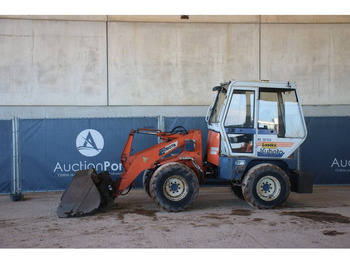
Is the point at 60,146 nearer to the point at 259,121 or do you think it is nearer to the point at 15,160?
the point at 15,160

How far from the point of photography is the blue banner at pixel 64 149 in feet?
33.7

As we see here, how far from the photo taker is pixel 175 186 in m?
7.66

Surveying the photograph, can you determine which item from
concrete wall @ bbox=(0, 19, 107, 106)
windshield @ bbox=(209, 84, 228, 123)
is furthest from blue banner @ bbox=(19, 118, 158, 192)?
windshield @ bbox=(209, 84, 228, 123)

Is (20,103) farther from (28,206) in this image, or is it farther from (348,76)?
(348,76)

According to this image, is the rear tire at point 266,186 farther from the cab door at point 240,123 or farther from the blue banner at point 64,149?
the blue banner at point 64,149

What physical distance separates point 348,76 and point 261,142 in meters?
7.03

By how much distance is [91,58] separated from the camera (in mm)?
12562

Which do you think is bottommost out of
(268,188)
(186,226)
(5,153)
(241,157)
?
(186,226)

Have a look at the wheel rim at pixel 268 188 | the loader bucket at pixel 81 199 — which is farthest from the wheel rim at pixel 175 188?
the wheel rim at pixel 268 188

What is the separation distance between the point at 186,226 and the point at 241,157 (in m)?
2.12

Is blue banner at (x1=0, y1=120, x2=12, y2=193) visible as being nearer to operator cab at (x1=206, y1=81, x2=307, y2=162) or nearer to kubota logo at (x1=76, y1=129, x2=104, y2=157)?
kubota logo at (x1=76, y1=129, x2=104, y2=157)

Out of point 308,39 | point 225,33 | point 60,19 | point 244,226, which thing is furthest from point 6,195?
Answer: point 308,39

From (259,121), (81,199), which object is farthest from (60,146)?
(259,121)

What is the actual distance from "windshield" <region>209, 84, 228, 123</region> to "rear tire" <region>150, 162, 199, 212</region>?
1434mm
